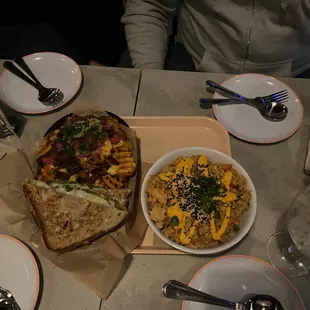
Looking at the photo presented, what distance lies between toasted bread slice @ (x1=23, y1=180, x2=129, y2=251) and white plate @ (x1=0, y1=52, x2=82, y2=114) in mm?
400

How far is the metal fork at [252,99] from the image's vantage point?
140 cm

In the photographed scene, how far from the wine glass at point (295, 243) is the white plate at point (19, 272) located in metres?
0.68

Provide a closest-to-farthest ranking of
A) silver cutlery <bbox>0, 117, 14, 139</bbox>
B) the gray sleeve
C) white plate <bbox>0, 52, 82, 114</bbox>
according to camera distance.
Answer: silver cutlery <bbox>0, 117, 14, 139</bbox>
white plate <bbox>0, 52, 82, 114</bbox>
the gray sleeve

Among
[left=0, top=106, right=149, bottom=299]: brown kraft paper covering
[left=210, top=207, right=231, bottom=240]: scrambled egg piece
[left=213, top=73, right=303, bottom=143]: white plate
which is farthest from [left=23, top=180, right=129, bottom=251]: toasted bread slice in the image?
[left=213, top=73, right=303, bottom=143]: white plate

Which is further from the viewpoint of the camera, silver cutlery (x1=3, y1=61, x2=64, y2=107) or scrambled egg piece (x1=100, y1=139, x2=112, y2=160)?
silver cutlery (x1=3, y1=61, x2=64, y2=107)

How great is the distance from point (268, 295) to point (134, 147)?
1.98 ft

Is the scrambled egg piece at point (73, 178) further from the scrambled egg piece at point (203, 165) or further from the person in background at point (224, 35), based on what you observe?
the person in background at point (224, 35)

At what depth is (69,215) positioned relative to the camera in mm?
1122

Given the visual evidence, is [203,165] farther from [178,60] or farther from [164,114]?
[178,60]

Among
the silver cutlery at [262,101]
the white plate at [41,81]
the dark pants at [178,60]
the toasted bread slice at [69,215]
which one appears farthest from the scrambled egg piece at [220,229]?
the dark pants at [178,60]

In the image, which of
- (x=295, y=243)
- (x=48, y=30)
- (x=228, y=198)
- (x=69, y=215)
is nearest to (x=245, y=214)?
(x=228, y=198)

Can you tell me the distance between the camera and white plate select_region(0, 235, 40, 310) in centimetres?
103

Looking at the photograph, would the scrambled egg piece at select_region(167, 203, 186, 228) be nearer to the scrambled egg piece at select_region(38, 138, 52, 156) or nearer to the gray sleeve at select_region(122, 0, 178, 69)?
the scrambled egg piece at select_region(38, 138, 52, 156)

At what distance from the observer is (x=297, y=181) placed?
1256mm
